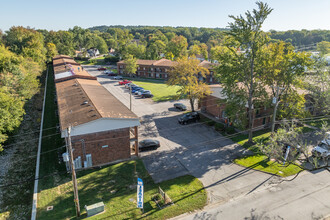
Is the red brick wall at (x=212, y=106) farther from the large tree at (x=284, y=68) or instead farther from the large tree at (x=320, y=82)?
the large tree at (x=320, y=82)

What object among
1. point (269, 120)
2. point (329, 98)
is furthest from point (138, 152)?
point (329, 98)

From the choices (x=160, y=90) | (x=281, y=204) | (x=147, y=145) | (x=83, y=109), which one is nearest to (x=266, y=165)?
(x=281, y=204)

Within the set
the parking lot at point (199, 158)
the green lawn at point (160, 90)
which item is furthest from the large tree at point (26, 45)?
the parking lot at point (199, 158)

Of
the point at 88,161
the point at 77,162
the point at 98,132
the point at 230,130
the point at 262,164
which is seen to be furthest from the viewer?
the point at 230,130

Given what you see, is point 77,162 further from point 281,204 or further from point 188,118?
point 281,204

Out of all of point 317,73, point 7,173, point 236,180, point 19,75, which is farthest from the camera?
point 19,75

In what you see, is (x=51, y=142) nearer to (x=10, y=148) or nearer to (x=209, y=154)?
(x=10, y=148)

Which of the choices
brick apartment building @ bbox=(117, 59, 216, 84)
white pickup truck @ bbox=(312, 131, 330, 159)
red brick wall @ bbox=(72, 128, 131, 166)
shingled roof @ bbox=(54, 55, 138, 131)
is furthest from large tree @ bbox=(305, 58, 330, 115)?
brick apartment building @ bbox=(117, 59, 216, 84)
